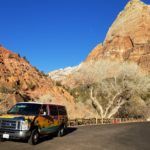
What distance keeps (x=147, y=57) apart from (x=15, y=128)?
12321 cm

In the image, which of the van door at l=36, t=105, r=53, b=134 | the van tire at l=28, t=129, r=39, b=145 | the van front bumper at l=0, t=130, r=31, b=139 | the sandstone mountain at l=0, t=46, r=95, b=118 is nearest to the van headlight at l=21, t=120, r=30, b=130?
the van front bumper at l=0, t=130, r=31, b=139

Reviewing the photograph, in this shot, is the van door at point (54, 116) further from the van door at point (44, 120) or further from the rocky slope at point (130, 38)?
the rocky slope at point (130, 38)

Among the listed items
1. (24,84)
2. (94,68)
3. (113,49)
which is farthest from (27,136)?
(113,49)

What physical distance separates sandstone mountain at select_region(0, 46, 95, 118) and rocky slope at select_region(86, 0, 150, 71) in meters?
79.8

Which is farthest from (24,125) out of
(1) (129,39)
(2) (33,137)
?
(1) (129,39)

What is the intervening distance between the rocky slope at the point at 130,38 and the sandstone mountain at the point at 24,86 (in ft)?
262

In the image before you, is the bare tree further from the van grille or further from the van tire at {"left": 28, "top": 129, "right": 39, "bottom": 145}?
the van grille

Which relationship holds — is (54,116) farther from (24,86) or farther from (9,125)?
(24,86)

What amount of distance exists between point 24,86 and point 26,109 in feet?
112

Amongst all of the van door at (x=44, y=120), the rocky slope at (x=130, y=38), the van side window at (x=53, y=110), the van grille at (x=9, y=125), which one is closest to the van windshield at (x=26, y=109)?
the van door at (x=44, y=120)

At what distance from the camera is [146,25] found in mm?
151500

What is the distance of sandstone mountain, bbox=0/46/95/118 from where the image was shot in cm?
4428

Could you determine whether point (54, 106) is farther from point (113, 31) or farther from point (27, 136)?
point (113, 31)

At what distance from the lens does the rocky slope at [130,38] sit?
5494 inches
